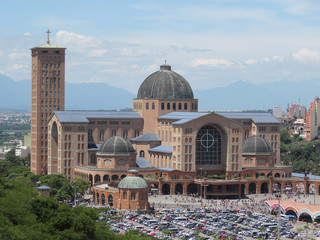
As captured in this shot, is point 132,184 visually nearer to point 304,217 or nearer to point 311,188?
point 304,217

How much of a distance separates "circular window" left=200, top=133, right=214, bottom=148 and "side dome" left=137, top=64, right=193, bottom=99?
68.7 ft

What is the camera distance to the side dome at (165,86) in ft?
623

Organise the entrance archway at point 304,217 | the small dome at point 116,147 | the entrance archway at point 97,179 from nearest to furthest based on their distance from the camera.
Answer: the entrance archway at point 304,217, the entrance archway at point 97,179, the small dome at point 116,147

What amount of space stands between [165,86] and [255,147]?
2666 centimetres

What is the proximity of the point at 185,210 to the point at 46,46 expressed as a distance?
6382 cm

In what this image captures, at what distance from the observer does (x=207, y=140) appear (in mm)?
172750

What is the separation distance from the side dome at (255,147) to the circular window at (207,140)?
9.86m

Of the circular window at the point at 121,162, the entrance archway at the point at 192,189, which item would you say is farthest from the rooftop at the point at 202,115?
the circular window at the point at 121,162

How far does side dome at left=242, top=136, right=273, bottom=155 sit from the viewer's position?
178 meters

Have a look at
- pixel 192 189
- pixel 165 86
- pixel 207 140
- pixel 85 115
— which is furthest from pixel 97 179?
pixel 165 86

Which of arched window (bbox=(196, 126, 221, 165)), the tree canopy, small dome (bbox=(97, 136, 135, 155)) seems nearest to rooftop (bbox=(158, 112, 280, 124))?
arched window (bbox=(196, 126, 221, 165))

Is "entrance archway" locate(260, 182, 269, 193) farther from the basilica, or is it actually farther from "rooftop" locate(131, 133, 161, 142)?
"rooftop" locate(131, 133, 161, 142)

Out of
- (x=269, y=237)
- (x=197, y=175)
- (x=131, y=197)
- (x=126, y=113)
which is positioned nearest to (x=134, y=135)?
(x=126, y=113)

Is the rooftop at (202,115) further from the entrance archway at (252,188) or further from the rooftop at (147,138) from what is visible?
the entrance archway at (252,188)
